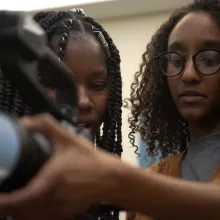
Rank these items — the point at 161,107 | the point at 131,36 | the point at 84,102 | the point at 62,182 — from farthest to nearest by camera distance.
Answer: the point at 131,36 < the point at 161,107 < the point at 84,102 < the point at 62,182

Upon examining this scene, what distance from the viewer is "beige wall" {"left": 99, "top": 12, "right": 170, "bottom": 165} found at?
182cm

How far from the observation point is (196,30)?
80 centimetres

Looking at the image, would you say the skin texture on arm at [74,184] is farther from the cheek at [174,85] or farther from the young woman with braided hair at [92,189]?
the cheek at [174,85]

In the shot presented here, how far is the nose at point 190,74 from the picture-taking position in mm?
782

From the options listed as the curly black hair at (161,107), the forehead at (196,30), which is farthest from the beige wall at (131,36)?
the forehead at (196,30)

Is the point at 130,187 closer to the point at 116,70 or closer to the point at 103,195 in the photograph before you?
the point at 103,195

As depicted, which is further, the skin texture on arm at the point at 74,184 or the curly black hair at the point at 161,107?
the curly black hair at the point at 161,107

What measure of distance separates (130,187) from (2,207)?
0.10m

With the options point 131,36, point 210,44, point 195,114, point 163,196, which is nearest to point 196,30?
point 210,44

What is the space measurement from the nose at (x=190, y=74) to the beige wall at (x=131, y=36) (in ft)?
3.24

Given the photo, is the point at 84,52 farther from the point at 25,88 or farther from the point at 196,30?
the point at 25,88

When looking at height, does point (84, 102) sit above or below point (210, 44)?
below

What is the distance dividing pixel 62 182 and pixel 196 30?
554mm

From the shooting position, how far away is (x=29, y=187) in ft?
1.06
